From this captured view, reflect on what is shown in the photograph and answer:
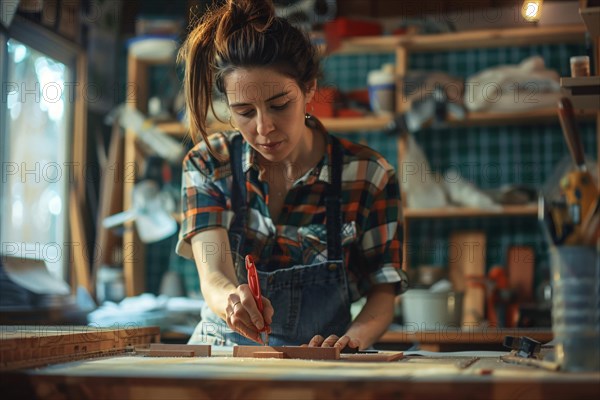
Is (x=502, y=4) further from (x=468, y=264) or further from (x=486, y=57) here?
(x=468, y=264)

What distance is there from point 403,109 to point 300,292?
1893 mm

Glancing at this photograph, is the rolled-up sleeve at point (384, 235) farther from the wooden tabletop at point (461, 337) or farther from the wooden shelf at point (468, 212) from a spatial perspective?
the wooden shelf at point (468, 212)

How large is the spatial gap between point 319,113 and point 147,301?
1163 mm

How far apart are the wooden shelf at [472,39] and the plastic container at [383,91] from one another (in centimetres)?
16

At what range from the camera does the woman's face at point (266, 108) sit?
1884mm

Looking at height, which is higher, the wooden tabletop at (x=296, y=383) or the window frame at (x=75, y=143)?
the window frame at (x=75, y=143)

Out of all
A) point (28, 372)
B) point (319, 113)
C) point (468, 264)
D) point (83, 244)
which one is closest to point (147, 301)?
point (83, 244)

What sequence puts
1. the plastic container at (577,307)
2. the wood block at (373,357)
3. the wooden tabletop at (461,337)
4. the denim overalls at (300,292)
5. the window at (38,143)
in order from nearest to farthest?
the plastic container at (577,307)
the wood block at (373,357)
the denim overalls at (300,292)
the wooden tabletop at (461,337)
the window at (38,143)

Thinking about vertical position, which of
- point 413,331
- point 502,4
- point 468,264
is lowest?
point 413,331

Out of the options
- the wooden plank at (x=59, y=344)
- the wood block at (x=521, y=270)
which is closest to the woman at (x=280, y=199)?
the wooden plank at (x=59, y=344)

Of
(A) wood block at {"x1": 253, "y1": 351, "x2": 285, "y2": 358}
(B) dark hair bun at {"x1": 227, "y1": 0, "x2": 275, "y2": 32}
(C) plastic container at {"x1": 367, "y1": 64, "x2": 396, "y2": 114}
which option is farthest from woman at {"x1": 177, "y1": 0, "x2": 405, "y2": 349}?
(C) plastic container at {"x1": 367, "y1": 64, "x2": 396, "y2": 114}

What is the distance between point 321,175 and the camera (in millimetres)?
2061

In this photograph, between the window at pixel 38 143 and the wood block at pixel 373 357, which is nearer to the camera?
the wood block at pixel 373 357

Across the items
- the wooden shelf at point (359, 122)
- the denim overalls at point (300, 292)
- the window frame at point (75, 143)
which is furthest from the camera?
the window frame at point (75, 143)
